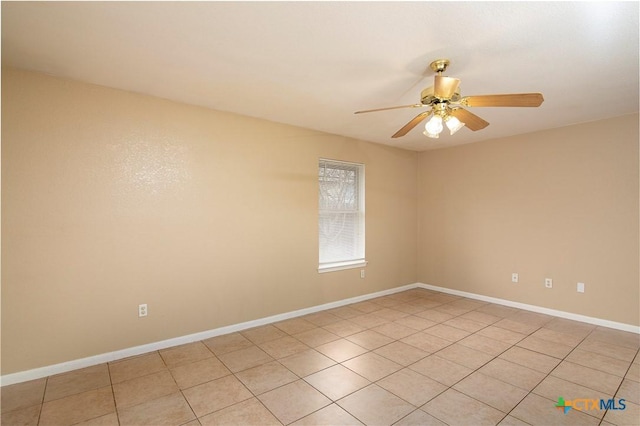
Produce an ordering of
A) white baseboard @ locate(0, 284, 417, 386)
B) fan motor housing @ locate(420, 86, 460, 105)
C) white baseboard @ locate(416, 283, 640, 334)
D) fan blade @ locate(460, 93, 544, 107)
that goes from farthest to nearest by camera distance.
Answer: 1. white baseboard @ locate(416, 283, 640, 334)
2. white baseboard @ locate(0, 284, 417, 386)
3. fan motor housing @ locate(420, 86, 460, 105)
4. fan blade @ locate(460, 93, 544, 107)

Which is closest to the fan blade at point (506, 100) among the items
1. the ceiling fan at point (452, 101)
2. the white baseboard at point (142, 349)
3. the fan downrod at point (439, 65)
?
the ceiling fan at point (452, 101)

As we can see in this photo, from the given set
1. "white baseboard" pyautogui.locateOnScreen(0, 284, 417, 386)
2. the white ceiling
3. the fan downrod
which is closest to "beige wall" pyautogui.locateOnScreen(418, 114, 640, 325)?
the white ceiling

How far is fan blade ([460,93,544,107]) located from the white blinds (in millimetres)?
2424

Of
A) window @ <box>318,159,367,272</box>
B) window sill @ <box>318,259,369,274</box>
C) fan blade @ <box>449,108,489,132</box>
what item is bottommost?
window sill @ <box>318,259,369,274</box>

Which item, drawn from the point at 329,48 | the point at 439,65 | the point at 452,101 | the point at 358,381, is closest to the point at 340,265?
the point at 358,381

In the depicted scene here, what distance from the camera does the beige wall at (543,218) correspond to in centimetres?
347

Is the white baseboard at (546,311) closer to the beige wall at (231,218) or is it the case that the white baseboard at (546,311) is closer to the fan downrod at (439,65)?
the beige wall at (231,218)

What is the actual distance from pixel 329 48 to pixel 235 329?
2.95m

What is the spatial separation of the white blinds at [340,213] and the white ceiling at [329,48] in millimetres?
1488

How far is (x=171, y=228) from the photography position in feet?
9.95

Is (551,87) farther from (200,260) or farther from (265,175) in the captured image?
(200,260)

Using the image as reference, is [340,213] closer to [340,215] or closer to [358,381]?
[340,215]

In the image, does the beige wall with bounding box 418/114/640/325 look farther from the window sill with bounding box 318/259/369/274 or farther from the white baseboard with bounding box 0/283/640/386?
the window sill with bounding box 318/259/369/274

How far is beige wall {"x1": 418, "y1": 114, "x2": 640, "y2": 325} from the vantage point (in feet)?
11.4
